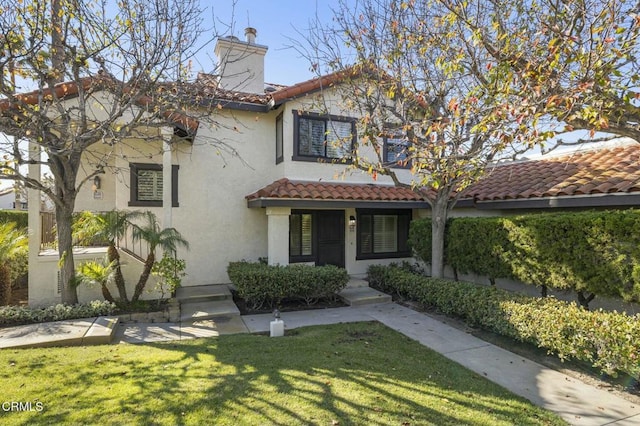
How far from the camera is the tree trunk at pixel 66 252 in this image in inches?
331

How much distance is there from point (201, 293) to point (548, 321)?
8.98 meters

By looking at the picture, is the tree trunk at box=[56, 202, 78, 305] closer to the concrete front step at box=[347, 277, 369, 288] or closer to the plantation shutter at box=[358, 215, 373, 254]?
the concrete front step at box=[347, 277, 369, 288]

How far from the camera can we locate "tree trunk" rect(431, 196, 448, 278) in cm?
1050

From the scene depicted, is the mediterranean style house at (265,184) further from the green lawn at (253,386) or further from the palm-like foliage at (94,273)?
the green lawn at (253,386)

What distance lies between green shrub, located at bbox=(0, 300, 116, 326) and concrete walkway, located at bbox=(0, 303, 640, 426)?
518 mm

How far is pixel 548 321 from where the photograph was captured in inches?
255

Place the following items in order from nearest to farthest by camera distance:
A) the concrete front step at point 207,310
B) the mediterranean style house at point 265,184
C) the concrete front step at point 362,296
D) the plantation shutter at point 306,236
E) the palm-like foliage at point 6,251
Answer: the concrete front step at point 207,310 < the palm-like foliage at point 6,251 < the concrete front step at point 362,296 < the mediterranean style house at point 265,184 < the plantation shutter at point 306,236

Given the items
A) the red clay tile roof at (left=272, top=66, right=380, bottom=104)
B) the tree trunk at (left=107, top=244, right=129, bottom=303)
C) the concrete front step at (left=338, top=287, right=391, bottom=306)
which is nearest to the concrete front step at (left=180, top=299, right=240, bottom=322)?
the tree trunk at (left=107, top=244, right=129, bottom=303)

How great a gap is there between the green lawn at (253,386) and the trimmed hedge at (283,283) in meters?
2.63

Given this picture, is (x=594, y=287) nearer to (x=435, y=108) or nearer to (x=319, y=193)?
(x=435, y=108)

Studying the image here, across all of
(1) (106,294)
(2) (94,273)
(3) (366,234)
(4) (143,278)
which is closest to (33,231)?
(2) (94,273)

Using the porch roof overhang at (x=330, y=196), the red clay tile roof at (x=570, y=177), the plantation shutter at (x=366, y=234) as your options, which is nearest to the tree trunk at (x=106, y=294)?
the porch roof overhang at (x=330, y=196)

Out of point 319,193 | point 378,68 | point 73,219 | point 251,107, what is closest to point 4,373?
point 73,219

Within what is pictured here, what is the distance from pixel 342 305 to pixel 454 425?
6.25 meters
